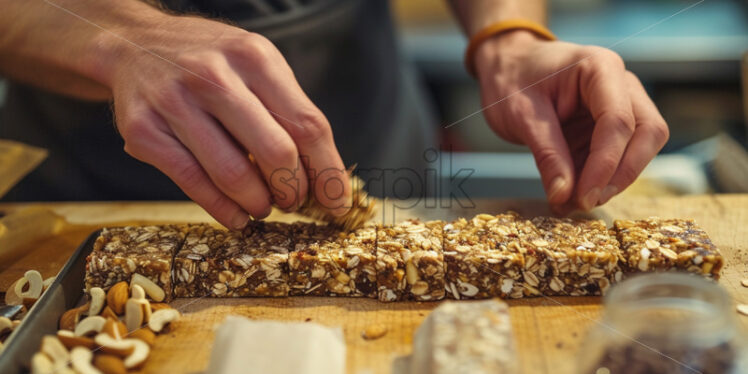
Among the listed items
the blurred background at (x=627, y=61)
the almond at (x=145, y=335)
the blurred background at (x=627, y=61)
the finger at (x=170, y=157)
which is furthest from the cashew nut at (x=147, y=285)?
the blurred background at (x=627, y=61)

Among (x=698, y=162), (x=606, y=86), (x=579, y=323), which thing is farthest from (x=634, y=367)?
(x=698, y=162)

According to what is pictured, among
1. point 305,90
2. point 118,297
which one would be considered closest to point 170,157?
point 118,297

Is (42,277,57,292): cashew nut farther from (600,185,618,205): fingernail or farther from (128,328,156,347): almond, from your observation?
(600,185,618,205): fingernail

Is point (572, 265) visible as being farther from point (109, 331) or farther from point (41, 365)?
point (41, 365)

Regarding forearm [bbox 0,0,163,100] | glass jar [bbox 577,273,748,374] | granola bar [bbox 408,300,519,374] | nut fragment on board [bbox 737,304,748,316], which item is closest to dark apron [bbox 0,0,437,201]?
forearm [bbox 0,0,163,100]

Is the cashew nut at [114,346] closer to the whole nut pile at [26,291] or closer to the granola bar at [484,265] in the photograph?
the whole nut pile at [26,291]
